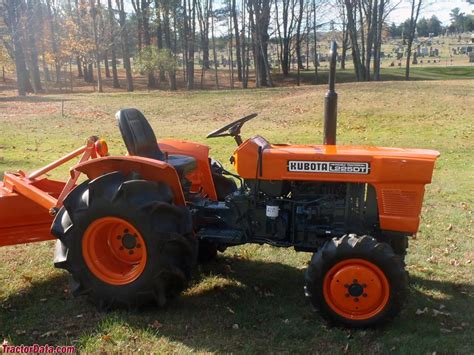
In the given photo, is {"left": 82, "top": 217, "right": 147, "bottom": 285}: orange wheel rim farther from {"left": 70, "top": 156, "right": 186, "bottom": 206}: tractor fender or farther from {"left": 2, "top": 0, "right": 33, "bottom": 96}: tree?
{"left": 2, "top": 0, "right": 33, "bottom": 96}: tree

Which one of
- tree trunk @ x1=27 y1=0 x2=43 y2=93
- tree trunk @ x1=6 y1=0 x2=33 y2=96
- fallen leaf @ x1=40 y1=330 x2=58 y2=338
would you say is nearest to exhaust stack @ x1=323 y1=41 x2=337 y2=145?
fallen leaf @ x1=40 y1=330 x2=58 y2=338

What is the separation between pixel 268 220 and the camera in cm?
393

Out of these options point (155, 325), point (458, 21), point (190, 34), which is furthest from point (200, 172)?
point (458, 21)

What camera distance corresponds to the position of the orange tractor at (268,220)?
3.40 metres

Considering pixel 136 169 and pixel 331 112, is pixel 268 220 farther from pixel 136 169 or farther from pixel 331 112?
pixel 136 169

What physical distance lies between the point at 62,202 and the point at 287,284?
1.91 metres

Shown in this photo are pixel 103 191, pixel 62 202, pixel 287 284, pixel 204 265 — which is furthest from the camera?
pixel 204 265

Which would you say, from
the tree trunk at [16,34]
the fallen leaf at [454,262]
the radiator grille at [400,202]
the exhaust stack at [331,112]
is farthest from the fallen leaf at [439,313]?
the tree trunk at [16,34]

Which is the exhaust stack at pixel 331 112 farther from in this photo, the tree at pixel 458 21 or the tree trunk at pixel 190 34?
the tree at pixel 458 21

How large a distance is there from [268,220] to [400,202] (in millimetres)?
960

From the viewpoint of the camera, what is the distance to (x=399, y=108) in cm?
1772

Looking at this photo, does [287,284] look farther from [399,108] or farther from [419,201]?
[399,108]

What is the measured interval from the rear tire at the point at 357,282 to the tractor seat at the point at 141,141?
1.40 meters

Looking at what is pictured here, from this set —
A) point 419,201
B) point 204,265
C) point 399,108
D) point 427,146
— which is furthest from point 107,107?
point 419,201
